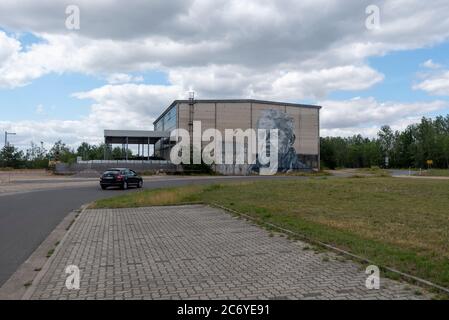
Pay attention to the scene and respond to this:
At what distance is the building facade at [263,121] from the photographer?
7238 centimetres

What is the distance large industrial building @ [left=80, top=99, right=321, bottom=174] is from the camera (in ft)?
237

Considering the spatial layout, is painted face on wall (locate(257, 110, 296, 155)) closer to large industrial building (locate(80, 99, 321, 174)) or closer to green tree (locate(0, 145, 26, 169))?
large industrial building (locate(80, 99, 321, 174))

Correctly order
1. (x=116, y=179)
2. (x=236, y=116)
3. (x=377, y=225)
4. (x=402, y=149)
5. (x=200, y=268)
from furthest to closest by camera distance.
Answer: (x=402, y=149) < (x=236, y=116) < (x=116, y=179) < (x=377, y=225) < (x=200, y=268)

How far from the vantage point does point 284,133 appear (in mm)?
76125

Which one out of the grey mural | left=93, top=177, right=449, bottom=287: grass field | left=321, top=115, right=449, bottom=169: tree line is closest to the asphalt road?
left=93, top=177, right=449, bottom=287: grass field

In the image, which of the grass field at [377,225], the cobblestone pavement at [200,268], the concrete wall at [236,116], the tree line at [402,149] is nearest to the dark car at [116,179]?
the grass field at [377,225]

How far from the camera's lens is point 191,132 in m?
72.1

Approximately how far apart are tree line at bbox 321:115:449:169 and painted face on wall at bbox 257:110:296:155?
3787 centimetres

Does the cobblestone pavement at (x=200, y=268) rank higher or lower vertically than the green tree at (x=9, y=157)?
lower

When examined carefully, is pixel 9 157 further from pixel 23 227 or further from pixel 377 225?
pixel 377 225

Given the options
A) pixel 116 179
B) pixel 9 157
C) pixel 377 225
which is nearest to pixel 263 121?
pixel 116 179

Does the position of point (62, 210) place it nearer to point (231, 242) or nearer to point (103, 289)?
point (231, 242)

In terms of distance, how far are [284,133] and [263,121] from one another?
4.05 m

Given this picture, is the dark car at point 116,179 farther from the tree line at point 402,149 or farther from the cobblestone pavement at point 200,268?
the tree line at point 402,149
